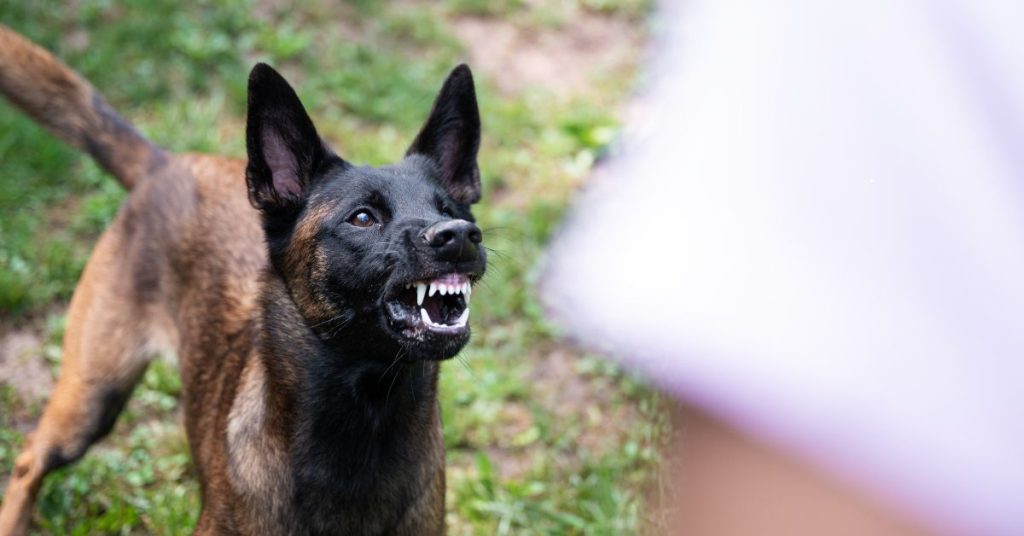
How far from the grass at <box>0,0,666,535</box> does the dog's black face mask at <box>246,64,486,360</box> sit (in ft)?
2.38

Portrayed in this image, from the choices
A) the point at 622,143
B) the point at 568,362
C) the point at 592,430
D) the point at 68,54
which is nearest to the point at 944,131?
the point at 592,430

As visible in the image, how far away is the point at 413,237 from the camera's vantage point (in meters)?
2.95

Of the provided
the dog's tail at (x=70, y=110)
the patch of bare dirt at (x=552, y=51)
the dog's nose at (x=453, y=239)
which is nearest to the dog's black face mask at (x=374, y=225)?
the dog's nose at (x=453, y=239)

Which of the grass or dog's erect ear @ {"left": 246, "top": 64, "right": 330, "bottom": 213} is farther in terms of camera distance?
the grass

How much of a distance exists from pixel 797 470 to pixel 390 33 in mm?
6612

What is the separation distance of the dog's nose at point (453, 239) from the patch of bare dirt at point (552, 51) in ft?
14.8

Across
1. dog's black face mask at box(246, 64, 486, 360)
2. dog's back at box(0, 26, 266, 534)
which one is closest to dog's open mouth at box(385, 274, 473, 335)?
dog's black face mask at box(246, 64, 486, 360)

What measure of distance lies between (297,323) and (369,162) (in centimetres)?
303

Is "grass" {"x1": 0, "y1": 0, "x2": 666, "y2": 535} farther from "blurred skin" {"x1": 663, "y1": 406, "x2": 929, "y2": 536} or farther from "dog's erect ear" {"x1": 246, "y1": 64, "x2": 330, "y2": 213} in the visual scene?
"blurred skin" {"x1": 663, "y1": 406, "x2": 929, "y2": 536}

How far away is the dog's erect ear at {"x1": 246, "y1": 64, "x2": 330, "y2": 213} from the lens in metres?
3.31

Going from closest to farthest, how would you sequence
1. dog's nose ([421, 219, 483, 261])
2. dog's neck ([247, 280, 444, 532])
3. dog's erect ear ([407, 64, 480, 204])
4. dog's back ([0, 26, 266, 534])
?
1. dog's nose ([421, 219, 483, 261])
2. dog's neck ([247, 280, 444, 532])
3. dog's erect ear ([407, 64, 480, 204])
4. dog's back ([0, 26, 266, 534])

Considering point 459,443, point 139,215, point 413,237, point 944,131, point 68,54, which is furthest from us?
point 68,54

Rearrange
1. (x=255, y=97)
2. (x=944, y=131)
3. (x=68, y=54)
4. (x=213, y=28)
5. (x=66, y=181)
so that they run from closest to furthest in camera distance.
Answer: (x=944, y=131) < (x=255, y=97) < (x=66, y=181) < (x=68, y=54) < (x=213, y=28)

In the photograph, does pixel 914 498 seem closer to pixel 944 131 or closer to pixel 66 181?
pixel 944 131
